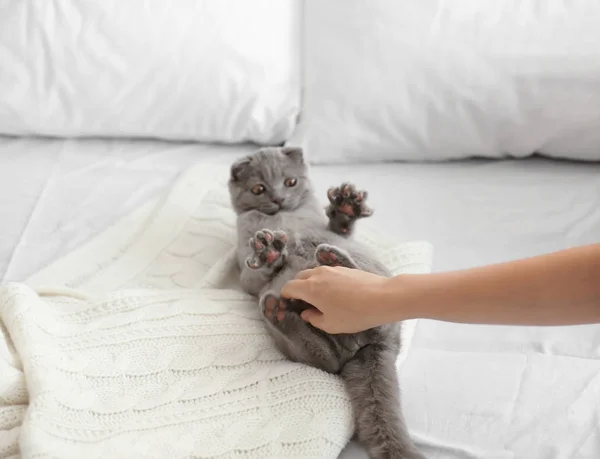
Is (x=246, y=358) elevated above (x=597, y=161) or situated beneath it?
situated beneath

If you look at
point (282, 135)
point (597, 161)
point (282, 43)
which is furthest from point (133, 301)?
point (597, 161)

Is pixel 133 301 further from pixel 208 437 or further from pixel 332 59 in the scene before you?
pixel 332 59

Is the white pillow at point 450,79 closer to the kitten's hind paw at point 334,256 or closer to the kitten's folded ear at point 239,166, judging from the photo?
the kitten's folded ear at point 239,166

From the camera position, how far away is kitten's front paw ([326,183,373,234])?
4.41ft

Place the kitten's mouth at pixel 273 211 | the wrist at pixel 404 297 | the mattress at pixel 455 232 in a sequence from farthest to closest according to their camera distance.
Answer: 1. the kitten's mouth at pixel 273 211
2. the mattress at pixel 455 232
3. the wrist at pixel 404 297

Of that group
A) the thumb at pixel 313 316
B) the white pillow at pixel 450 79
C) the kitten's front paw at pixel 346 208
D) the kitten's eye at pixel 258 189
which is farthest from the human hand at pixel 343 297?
the white pillow at pixel 450 79

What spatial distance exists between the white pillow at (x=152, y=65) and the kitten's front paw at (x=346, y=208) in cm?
48

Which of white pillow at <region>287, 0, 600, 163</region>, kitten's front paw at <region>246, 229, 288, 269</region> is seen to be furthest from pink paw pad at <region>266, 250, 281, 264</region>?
white pillow at <region>287, 0, 600, 163</region>

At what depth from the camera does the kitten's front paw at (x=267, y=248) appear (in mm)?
1253

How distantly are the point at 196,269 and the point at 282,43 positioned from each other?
679mm

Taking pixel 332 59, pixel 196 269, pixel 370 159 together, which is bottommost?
pixel 196 269

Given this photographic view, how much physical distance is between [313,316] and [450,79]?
777 millimetres

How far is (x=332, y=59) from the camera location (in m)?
1.72

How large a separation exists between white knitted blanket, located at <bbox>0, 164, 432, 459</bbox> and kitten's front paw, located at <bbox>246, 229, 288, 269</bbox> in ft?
0.35
